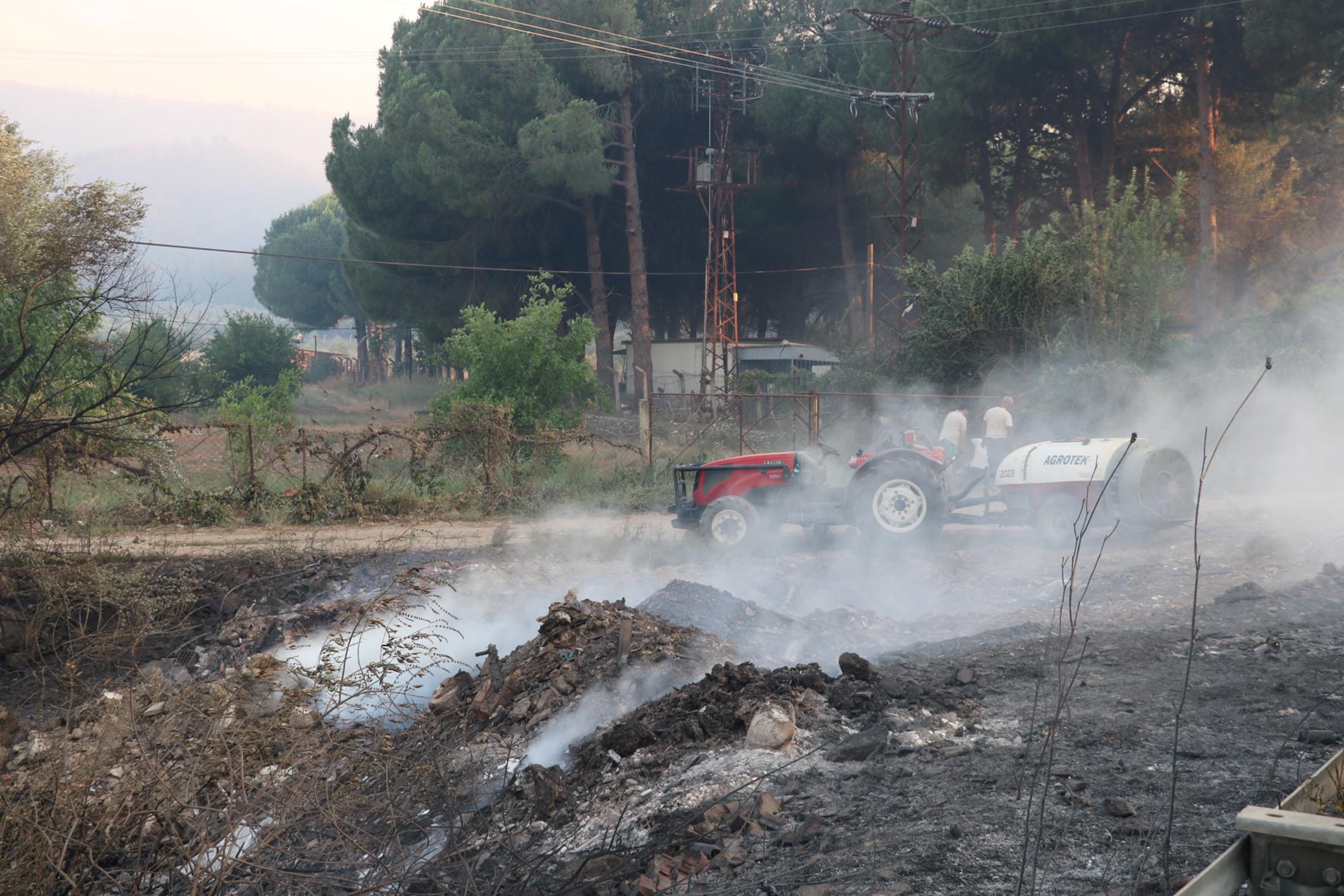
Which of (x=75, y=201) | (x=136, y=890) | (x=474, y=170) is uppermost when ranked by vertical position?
(x=474, y=170)

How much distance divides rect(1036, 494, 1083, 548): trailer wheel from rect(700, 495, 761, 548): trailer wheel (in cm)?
345

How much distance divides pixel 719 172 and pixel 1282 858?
35664 millimetres

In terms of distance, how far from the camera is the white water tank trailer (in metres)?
11.4

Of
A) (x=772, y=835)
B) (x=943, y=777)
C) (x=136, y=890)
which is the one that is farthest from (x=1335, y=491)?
(x=136, y=890)

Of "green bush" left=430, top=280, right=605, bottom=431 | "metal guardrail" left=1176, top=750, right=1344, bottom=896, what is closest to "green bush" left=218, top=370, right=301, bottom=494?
"green bush" left=430, top=280, right=605, bottom=431

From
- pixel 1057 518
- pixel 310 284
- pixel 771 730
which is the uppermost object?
pixel 310 284

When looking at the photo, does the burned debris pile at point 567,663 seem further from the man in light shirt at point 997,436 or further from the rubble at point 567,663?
the man in light shirt at point 997,436

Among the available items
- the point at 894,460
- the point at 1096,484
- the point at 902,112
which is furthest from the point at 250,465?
the point at 902,112

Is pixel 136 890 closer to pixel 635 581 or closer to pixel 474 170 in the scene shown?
pixel 635 581

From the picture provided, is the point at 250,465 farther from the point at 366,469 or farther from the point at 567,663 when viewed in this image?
the point at 567,663

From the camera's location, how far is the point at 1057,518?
39.2 feet

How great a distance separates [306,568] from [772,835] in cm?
935

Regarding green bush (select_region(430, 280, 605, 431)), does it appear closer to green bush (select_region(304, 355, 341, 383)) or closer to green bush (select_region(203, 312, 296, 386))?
green bush (select_region(203, 312, 296, 386))

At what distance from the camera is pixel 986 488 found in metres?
12.5
